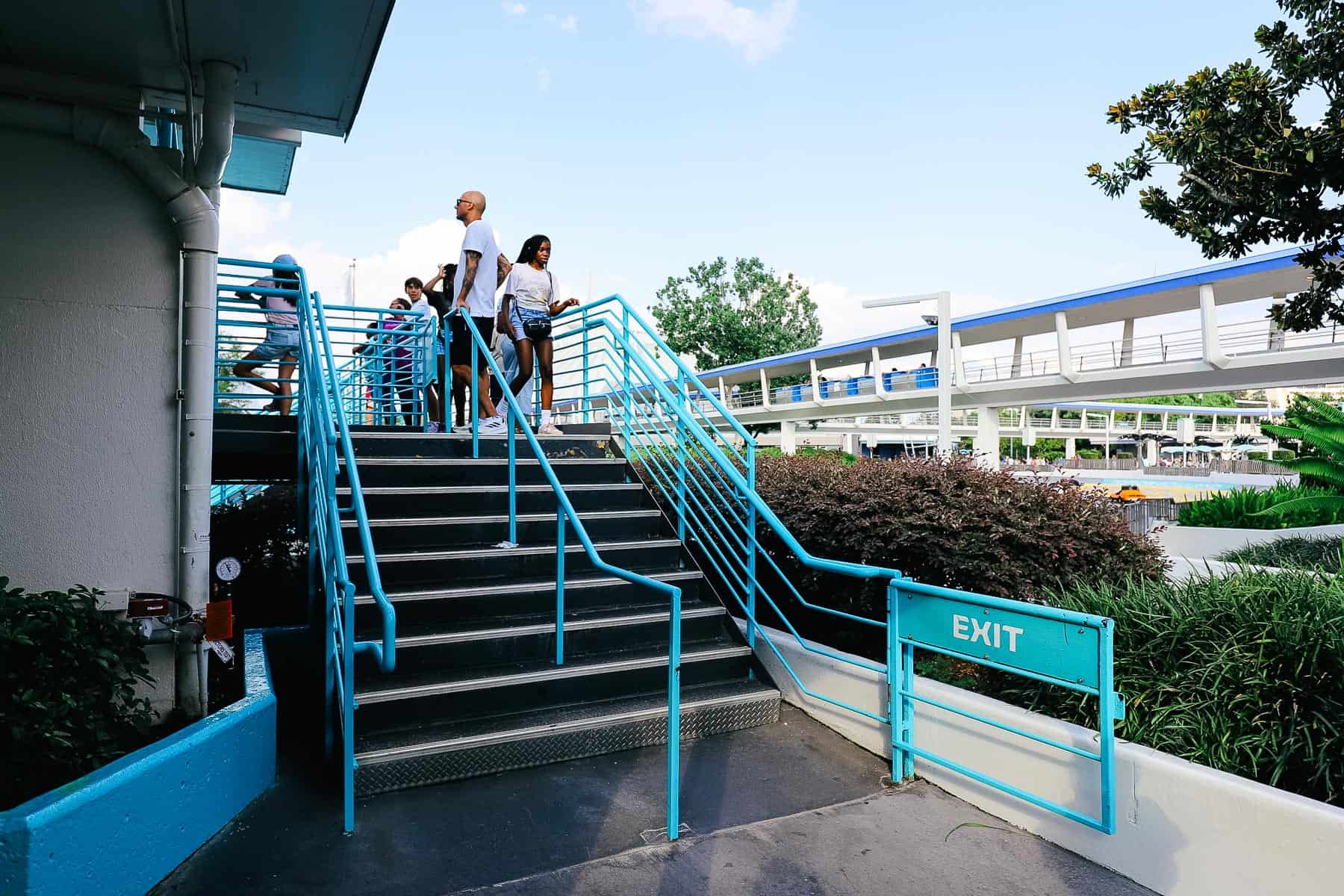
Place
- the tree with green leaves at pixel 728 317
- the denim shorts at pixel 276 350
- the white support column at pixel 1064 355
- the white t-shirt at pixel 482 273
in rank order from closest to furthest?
the white t-shirt at pixel 482 273 → the denim shorts at pixel 276 350 → the white support column at pixel 1064 355 → the tree with green leaves at pixel 728 317

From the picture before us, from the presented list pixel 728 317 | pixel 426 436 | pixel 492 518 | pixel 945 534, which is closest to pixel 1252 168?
pixel 945 534

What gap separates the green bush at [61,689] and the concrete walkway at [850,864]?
5.06 feet

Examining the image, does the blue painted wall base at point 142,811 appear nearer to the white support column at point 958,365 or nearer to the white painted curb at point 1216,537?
the white painted curb at point 1216,537

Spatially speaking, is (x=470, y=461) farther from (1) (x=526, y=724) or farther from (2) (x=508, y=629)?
(1) (x=526, y=724)

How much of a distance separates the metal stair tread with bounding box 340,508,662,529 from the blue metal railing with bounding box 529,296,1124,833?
9.8 inches

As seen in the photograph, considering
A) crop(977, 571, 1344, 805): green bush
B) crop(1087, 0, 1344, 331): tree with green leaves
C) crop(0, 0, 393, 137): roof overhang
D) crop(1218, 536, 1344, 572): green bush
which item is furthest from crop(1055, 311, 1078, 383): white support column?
crop(0, 0, 393, 137): roof overhang

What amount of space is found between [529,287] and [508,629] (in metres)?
3.47

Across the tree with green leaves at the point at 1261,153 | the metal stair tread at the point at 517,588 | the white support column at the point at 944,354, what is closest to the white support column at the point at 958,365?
the white support column at the point at 944,354

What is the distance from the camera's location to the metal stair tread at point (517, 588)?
456 centimetres

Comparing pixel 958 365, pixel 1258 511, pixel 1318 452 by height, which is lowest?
pixel 1258 511

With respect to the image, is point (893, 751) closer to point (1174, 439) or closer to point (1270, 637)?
point (1270, 637)

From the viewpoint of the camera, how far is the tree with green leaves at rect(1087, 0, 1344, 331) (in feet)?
19.7

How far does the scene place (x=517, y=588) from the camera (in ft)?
15.9

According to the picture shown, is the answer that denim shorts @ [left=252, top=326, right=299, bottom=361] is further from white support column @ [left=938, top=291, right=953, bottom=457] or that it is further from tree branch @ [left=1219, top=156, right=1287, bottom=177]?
white support column @ [left=938, top=291, right=953, bottom=457]
